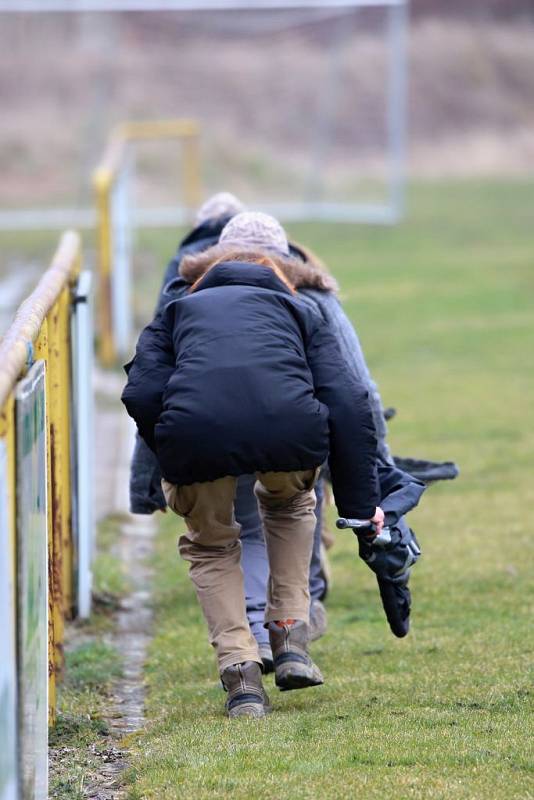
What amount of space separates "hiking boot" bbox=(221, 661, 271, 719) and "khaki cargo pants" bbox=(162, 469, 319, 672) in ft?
0.08

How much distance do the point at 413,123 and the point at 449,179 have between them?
6.61 ft

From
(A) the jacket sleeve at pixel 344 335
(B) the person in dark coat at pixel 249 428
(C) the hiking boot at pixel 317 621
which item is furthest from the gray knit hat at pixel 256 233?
(C) the hiking boot at pixel 317 621

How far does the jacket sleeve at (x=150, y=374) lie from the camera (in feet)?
14.4

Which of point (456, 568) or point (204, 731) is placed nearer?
point (204, 731)

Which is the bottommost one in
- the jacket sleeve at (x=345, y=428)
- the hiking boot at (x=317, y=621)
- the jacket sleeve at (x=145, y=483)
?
the hiking boot at (x=317, y=621)

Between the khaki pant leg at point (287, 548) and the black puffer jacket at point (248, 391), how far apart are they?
28 centimetres

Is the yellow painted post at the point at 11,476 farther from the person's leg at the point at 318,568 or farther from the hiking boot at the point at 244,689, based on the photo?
the person's leg at the point at 318,568

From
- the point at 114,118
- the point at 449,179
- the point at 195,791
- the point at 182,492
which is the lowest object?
the point at 449,179

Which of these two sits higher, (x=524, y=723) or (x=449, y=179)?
(x=524, y=723)

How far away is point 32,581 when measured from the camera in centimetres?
345

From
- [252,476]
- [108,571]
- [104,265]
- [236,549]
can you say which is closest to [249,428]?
[236,549]

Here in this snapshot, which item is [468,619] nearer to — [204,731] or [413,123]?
[204,731]

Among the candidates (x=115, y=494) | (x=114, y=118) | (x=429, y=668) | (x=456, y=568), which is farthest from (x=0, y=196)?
(x=429, y=668)

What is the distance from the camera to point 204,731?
440cm
